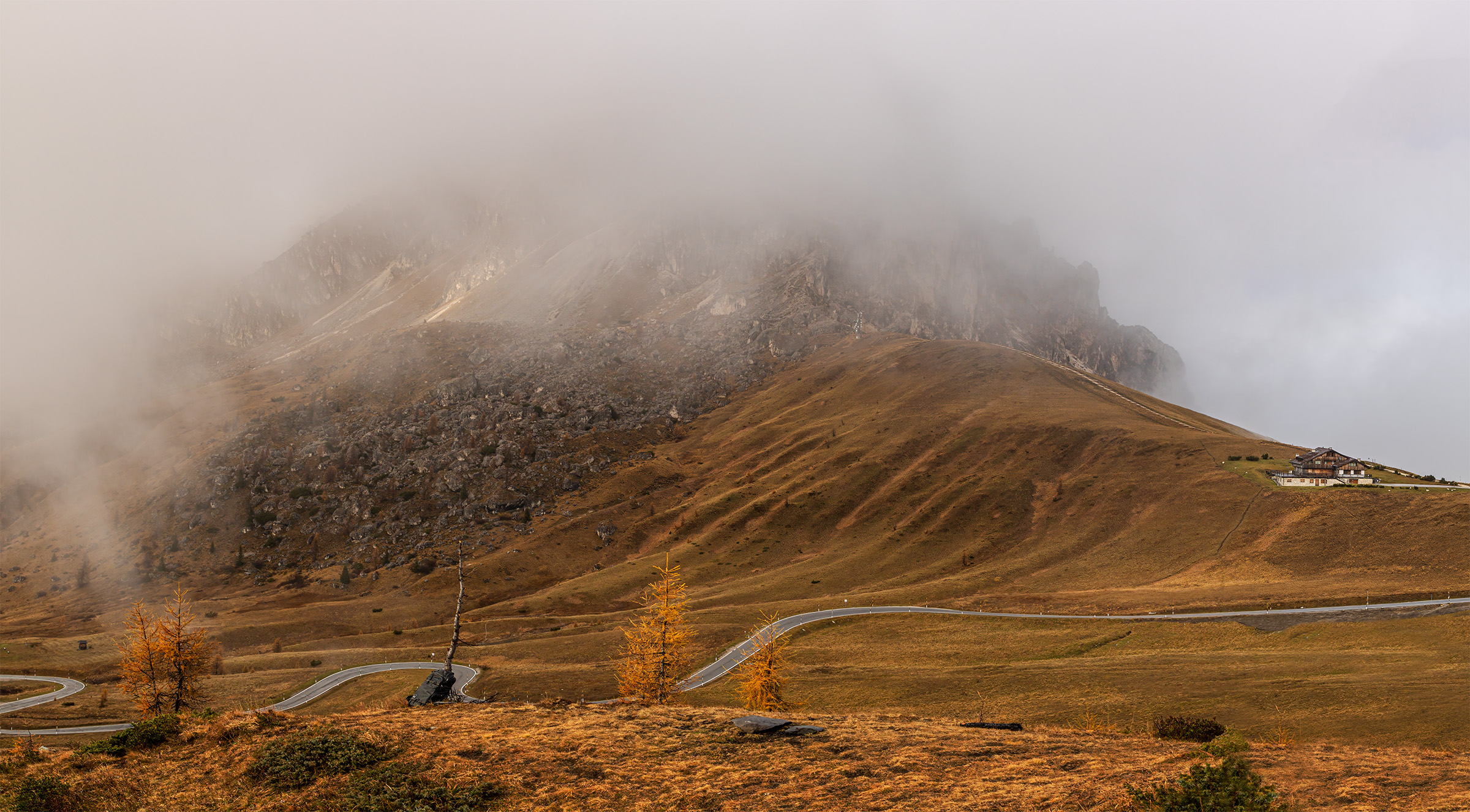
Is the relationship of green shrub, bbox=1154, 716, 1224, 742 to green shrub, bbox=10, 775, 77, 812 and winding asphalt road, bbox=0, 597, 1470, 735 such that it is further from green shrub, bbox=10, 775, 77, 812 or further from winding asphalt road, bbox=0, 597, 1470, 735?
green shrub, bbox=10, 775, 77, 812

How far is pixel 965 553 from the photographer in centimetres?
11594

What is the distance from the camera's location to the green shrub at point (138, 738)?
2591 cm

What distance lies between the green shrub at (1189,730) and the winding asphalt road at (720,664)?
25.4 metres

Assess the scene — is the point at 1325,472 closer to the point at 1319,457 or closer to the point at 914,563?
the point at 1319,457

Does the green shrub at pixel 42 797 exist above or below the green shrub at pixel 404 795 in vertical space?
above

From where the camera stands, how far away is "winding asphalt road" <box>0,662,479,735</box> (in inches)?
1959

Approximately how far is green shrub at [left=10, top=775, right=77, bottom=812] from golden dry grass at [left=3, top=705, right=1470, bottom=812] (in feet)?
2.06

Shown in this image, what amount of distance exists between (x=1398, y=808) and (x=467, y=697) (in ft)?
173

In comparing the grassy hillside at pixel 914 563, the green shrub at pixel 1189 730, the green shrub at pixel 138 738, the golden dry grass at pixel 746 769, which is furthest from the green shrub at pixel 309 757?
the green shrub at pixel 1189 730

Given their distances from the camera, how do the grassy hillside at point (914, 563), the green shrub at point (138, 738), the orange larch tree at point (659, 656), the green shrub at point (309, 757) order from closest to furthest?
the green shrub at point (309, 757) < the green shrub at point (138, 738) < the orange larch tree at point (659, 656) < the grassy hillside at point (914, 563)

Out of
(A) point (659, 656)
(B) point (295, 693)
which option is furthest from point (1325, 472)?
(B) point (295, 693)

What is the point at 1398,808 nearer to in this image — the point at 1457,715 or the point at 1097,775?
the point at 1097,775

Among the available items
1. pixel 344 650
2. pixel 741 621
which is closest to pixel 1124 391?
pixel 741 621

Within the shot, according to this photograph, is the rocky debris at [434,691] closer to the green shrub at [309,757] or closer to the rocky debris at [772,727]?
the green shrub at [309,757]
